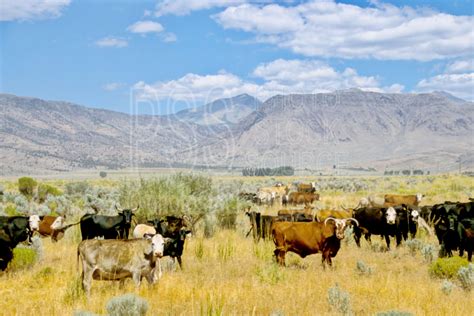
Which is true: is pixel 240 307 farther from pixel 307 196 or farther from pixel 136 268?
pixel 307 196

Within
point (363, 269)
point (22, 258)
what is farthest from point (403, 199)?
point (22, 258)

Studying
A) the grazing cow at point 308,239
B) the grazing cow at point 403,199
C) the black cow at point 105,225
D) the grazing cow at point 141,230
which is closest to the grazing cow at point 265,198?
the grazing cow at point 403,199

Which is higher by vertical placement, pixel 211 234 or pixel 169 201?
pixel 169 201

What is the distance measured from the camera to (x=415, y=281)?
1122cm

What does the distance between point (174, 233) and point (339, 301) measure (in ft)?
20.2

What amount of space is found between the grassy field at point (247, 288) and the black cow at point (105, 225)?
3.00 ft

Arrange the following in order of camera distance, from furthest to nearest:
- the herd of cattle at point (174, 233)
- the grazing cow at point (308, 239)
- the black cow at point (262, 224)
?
the black cow at point (262, 224) < the grazing cow at point (308, 239) < the herd of cattle at point (174, 233)

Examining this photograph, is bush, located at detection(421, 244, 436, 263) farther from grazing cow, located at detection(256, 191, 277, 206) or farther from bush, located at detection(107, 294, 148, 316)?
grazing cow, located at detection(256, 191, 277, 206)

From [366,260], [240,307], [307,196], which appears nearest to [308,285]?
[240,307]

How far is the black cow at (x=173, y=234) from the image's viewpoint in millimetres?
12555

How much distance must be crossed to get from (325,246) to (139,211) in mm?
8185

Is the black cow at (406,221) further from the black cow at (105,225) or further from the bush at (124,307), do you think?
the bush at (124,307)

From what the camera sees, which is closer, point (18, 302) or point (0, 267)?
point (18, 302)

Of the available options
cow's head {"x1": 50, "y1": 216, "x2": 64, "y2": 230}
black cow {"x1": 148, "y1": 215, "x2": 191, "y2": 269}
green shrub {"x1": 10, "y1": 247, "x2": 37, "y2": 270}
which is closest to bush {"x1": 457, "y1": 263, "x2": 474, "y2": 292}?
black cow {"x1": 148, "y1": 215, "x2": 191, "y2": 269}
